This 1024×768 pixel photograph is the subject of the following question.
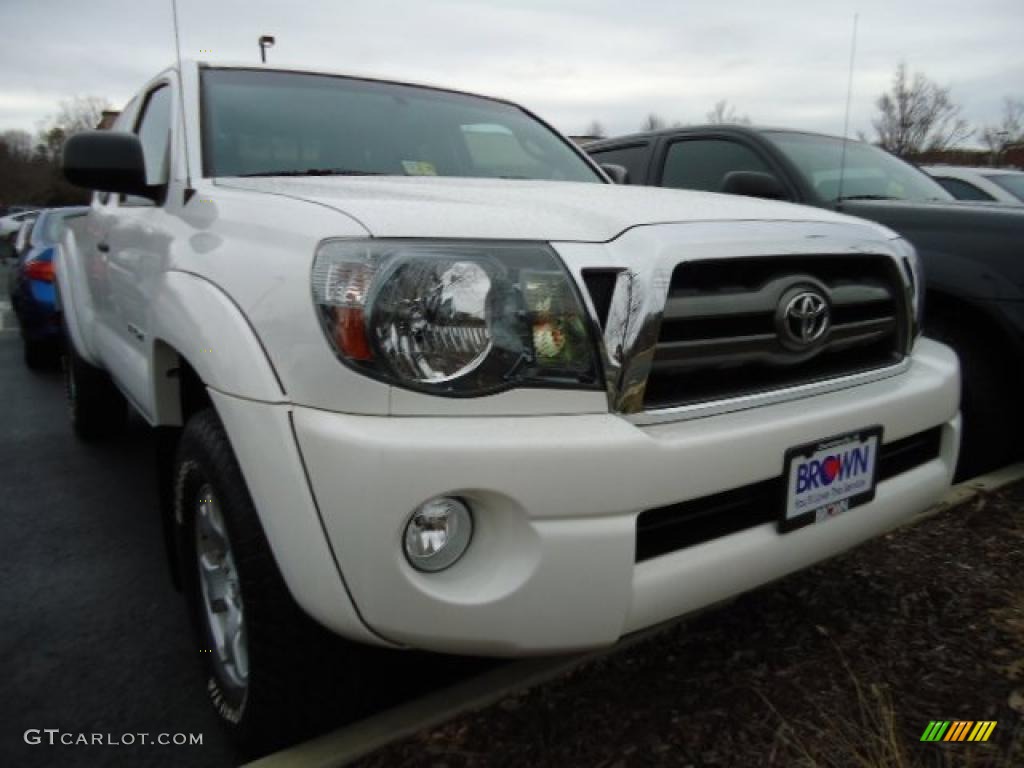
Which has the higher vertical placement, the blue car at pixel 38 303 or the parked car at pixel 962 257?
the parked car at pixel 962 257

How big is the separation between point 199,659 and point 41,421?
3.63 m

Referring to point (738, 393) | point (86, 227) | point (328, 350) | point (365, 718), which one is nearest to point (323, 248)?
point (328, 350)

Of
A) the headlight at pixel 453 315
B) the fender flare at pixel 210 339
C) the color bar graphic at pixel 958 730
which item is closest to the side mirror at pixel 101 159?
the fender flare at pixel 210 339

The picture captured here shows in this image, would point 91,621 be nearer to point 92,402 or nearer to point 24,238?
point 92,402

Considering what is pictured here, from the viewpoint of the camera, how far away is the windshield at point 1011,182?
5965 millimetres

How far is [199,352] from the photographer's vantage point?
63.2 inches

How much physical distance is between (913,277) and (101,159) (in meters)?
2.32

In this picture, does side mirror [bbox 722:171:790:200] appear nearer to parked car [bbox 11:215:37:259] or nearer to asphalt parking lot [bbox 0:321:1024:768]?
asphalt parking lot [bbox 0:321:1024:768]

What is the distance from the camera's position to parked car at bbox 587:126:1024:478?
293 cm

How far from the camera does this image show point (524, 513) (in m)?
1.34

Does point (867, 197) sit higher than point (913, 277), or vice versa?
point (867, 197)

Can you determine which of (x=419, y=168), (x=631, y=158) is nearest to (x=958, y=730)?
(x=419, y=168)

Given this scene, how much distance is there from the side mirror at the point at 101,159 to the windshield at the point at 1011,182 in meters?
6.21
